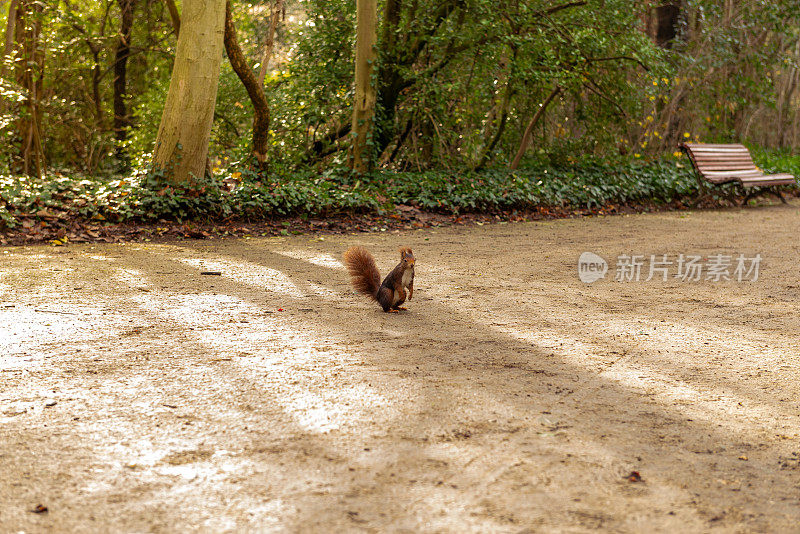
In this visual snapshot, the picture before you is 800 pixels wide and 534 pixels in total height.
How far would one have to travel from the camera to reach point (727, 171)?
1336 centimetres

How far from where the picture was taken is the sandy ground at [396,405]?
2.41 m

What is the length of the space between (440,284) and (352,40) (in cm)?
748

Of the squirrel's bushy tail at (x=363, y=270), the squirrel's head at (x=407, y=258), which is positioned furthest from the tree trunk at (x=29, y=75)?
the squirrel's head at (x=407, y=258)

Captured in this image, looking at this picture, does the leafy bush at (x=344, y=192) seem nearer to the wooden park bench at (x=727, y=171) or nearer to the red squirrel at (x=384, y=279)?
the wooden park bench at (x=727, y=171)

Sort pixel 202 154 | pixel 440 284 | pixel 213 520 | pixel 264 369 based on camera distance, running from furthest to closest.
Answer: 1. pixel 202 154
2. pixel 440 284
3. pixel 264 369
4. pixel 213 520

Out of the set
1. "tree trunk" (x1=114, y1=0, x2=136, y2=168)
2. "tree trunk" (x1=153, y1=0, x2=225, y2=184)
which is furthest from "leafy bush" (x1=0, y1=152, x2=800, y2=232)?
"tree trunk" (x1=114, y1=0, x2=136, y2=168)

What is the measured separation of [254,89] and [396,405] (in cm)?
894

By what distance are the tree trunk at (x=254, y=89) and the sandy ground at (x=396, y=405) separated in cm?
558

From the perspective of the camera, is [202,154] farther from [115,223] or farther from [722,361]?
[722,361]

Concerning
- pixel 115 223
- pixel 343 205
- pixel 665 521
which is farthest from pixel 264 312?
pixel 343 205

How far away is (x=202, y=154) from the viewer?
9.52 m

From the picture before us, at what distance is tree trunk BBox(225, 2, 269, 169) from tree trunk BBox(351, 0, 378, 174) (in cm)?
141

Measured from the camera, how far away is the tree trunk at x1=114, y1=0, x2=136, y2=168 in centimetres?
1566

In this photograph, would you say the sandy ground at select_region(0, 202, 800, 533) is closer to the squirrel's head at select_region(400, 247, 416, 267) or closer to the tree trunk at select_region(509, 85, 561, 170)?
the squirrel's head at select_region(400, 247, 416, 267)
